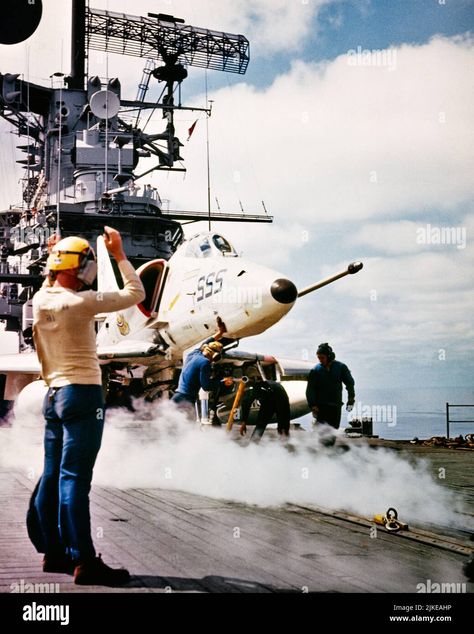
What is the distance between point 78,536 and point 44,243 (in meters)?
27.4

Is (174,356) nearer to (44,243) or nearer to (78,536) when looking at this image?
(78,536)

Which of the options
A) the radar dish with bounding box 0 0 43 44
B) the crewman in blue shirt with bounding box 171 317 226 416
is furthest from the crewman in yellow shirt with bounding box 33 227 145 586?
the crewman in blue shirt with bounding box 171 317 226 416

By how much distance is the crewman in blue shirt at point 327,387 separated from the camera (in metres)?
10.5

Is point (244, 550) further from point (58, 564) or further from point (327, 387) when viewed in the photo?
point (327, 387)

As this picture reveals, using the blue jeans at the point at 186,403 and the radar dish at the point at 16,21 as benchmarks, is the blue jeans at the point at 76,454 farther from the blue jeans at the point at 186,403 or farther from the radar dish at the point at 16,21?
the blue jeans at the point at 186,403

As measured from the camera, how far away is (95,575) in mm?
3811

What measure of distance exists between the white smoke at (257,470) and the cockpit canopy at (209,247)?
9.02 ft

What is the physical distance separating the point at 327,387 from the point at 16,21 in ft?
22.1

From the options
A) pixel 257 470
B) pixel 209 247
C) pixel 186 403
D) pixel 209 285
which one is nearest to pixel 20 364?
pixel 209 247

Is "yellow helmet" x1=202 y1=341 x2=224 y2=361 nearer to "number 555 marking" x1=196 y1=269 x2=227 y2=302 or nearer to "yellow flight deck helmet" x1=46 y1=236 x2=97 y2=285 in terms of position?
"number 555 marking" x1=196 y1=269 x2=227 y2=302

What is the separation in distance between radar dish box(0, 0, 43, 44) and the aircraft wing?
9.91 m

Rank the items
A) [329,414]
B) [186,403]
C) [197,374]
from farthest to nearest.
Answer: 1. [329,414]
2. [186,403]
3. [197,374]

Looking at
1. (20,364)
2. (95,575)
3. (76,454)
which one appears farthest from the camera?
(20,364)
